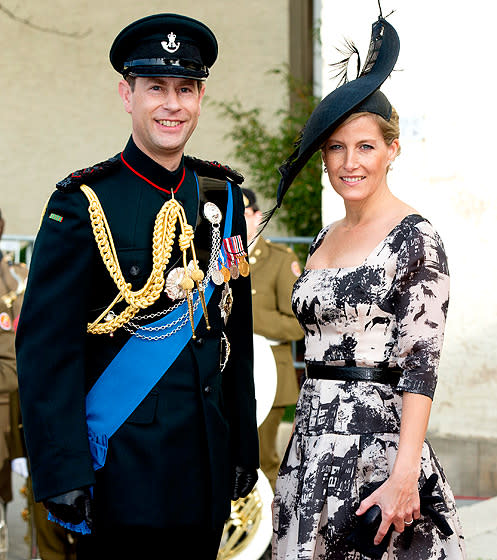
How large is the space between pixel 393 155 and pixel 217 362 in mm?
746

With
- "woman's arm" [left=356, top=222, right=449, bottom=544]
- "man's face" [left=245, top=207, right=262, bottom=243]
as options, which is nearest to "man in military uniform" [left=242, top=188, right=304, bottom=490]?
"man's face" [left=245, top=207, right=262, bottom=243]

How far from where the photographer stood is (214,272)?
109 inches

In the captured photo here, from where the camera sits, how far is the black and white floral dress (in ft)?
8.28

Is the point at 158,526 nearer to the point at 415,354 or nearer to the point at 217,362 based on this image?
the point at 217,362

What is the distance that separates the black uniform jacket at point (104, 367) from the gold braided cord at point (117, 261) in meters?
Answer: 0.02

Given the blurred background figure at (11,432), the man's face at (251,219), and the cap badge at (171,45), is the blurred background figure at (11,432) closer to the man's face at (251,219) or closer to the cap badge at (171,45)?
the man's face at (251,219)

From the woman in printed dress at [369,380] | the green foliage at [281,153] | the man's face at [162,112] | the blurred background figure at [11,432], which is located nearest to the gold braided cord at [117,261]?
the man's face at [162,112]

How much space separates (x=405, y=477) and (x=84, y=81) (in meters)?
7.84

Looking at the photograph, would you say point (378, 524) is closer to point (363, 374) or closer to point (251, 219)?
point (363, 374)

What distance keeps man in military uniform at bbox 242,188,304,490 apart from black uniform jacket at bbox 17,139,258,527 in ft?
8.97

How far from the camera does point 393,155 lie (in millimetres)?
2770

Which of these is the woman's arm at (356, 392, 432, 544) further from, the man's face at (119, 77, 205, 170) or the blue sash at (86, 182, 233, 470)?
the man's face at (119, 77, 205, 170)

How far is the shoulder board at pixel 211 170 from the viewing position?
289 cm

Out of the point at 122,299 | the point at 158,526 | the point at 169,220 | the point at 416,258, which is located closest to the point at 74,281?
the point at 122,299
